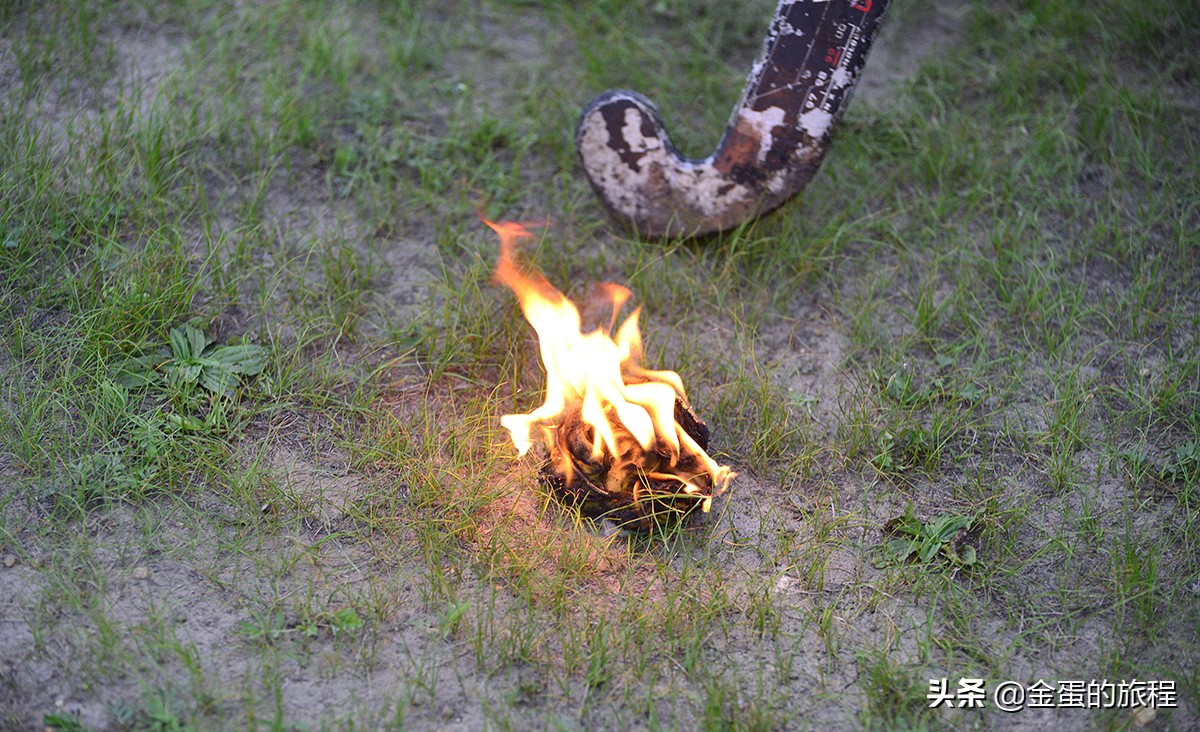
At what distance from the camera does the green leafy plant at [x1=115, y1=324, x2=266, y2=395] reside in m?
2.98

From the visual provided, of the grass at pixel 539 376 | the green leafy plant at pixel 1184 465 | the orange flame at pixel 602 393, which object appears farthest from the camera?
the green leafy plant at pixel 1184 465

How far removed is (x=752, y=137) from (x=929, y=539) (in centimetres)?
126

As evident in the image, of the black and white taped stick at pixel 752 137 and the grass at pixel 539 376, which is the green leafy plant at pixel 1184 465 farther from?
the black and white taped stick at pixel 752 137

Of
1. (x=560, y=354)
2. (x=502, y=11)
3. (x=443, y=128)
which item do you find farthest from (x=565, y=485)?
(x=502, y=11)

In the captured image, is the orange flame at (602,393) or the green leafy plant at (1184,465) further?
the green leafy plant at (1184,465)

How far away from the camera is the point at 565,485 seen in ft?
9.05

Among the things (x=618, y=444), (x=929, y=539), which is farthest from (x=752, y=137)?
(x=929, y=539)

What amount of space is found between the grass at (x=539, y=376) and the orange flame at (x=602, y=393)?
5.8 inches

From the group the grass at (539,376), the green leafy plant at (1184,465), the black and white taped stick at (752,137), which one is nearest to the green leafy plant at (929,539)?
the grass at (539,376)

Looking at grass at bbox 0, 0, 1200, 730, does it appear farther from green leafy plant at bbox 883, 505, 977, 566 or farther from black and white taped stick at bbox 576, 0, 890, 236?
black and white taped stick at bbox 576, 0, 890, 236

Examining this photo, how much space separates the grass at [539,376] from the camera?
97.2 inches

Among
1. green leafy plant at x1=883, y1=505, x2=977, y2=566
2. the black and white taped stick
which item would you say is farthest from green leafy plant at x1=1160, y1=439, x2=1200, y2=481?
the black and white taped stick

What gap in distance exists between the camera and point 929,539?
2.76 meters

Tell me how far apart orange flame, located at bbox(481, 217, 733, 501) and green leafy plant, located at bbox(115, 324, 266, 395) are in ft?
2.36
